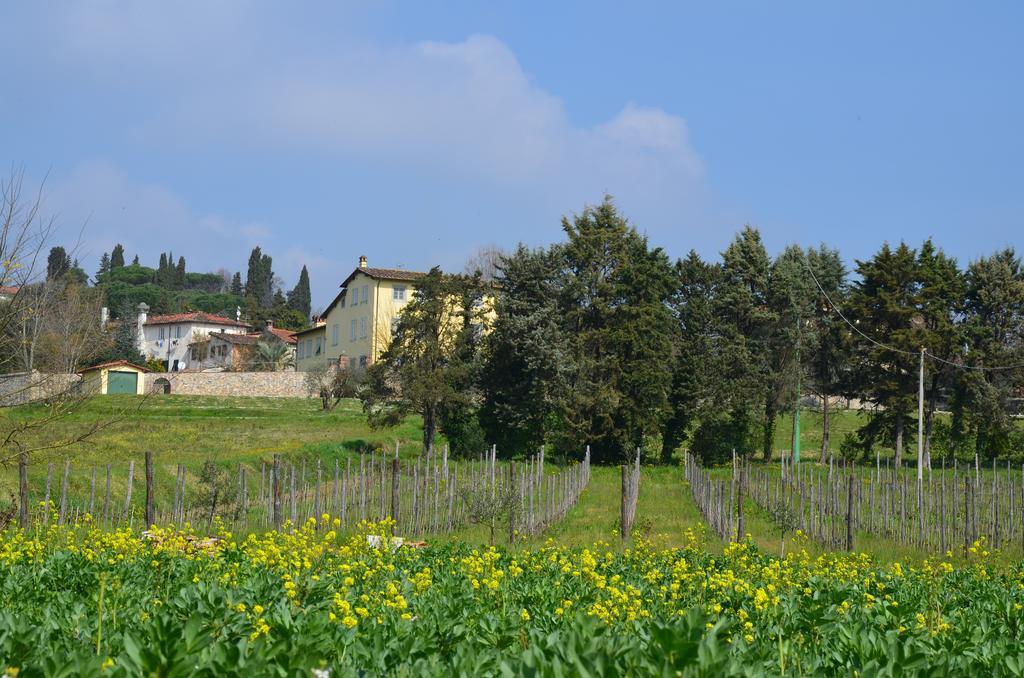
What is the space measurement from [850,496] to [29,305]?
1381 centimetres

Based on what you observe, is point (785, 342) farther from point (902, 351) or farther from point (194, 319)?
point (194, 319)

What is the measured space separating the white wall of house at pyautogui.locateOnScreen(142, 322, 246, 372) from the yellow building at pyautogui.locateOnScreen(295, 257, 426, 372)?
25140 mm

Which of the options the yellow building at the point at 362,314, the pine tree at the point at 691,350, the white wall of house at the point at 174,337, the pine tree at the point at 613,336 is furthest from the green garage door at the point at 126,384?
the pine tree at the point at 691,350

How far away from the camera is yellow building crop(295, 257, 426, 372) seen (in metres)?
61.1

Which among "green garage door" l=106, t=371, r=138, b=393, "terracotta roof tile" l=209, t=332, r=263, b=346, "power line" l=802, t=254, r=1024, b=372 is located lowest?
"green garage door" l=106, t=371, r=138, b=393

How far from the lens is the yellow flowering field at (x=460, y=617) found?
3.88 meters

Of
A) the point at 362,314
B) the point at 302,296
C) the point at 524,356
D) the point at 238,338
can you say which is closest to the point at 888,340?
the point at 524,356

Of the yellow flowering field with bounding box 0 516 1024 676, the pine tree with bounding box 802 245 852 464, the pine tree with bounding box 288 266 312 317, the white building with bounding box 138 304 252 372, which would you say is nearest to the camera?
the yellow flowering field with bounding box 0 516 1024 676

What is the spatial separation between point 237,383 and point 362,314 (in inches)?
334

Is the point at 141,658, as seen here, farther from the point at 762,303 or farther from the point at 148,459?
the point at 762,303

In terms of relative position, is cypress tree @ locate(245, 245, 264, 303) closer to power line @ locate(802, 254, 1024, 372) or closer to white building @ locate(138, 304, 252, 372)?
white building @ locate(138, 304, 252, 372)

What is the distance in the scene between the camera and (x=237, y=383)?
59375 mm

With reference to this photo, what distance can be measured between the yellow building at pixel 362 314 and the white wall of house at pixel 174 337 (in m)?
25.1

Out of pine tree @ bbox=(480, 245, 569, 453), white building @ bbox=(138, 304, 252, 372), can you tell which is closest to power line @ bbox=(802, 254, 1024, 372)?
pine tree @ bbox=(480, 245, 569, 453)
